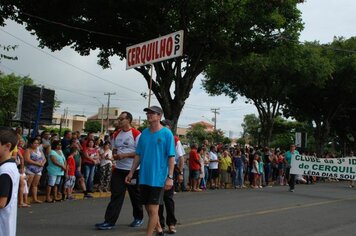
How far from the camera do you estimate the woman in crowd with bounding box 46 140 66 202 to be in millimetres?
11211

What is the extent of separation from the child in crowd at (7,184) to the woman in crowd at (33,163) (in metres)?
7.71

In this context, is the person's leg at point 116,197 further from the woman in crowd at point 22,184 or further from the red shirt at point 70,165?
the red shirt at point 70,165

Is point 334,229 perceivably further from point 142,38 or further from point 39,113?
point 142,38

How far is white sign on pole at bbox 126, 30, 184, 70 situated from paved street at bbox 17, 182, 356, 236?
3.85 metres

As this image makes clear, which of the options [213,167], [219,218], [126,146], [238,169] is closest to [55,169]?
[126,146]

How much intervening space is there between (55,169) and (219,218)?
14.8 ft

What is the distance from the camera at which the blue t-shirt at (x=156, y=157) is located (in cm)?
615

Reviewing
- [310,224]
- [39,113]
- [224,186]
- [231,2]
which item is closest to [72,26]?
[39,113]

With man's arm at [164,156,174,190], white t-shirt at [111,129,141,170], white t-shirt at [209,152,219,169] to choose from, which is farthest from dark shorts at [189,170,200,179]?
man's arm at [164,156,174,190]

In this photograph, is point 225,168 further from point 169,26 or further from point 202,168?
point 169,26

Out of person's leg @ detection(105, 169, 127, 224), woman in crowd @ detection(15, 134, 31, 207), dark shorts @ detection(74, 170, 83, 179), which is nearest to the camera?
person's leg @ detection(105, 169, 127, 224)

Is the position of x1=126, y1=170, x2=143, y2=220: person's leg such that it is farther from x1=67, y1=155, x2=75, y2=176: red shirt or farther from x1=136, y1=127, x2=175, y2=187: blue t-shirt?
x1=67, y1=155, x2=75, y2=176: red shirt

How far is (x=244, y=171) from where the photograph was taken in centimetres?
1953

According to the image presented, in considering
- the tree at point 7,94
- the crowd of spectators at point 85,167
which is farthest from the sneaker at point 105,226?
the tree at point 7,94
